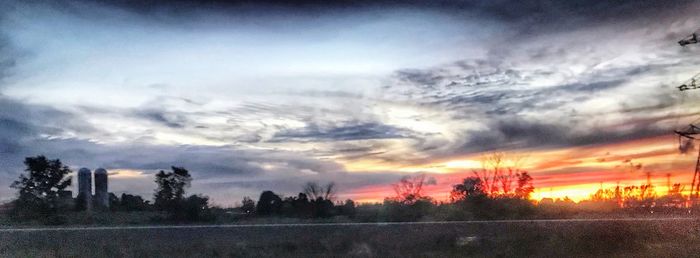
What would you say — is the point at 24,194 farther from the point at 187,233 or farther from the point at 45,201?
the point at 187,233

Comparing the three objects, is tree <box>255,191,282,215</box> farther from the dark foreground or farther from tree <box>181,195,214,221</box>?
the dark foreground

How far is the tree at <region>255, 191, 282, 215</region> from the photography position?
3003cm

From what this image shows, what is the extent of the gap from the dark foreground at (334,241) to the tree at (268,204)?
11.0 m

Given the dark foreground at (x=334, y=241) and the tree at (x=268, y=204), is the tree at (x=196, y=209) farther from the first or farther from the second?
the dark foreground at (x=334, y=241)

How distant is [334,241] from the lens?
19031mm

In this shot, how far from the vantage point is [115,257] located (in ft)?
58.0

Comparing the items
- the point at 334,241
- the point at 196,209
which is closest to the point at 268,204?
the point at 196,209

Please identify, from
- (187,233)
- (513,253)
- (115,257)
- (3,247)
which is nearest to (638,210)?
(513,253)

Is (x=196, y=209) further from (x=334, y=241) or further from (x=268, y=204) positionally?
(x=334, y=241)

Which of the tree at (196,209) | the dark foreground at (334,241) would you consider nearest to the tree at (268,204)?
the tree at (196,209)

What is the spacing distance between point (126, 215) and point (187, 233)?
10874mm

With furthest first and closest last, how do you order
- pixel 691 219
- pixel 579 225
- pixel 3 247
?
pixel 691 219, pixel 579 225, pixel 3 247

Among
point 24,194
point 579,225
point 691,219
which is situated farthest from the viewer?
point 24,194

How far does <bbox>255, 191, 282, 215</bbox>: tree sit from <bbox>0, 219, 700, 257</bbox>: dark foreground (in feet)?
36.1
